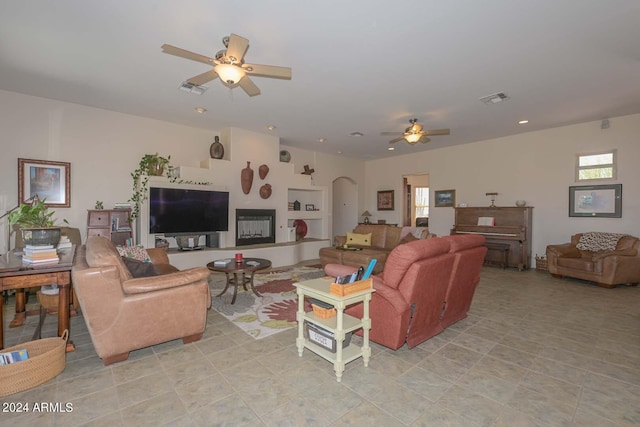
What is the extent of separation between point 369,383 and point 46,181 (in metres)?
5.50

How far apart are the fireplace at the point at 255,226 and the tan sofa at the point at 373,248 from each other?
4.63 ft

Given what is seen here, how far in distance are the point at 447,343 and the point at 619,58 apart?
3.63 metres

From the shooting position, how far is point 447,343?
9.19 feet

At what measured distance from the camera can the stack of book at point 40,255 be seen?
2469 mm

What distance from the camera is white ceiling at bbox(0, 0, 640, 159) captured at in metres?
2.44

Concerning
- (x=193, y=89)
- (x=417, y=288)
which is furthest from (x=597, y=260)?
(x=193, y=89)

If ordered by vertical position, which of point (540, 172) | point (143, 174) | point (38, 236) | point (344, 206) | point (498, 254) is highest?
point (540, 172)

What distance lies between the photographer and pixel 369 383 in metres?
2.14

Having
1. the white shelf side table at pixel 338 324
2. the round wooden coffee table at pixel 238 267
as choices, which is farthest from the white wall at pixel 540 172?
the white shelf side table at pixel 338 324

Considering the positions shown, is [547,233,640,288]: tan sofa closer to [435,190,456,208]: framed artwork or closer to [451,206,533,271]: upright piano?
[451,206,533,271]: upright piano

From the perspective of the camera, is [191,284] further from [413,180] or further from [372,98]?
[413,180]

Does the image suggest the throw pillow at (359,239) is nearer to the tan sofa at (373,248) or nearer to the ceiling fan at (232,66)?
the tan sofa at (373,248)

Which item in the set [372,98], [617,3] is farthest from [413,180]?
[617,3]

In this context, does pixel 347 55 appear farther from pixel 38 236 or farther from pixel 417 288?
pixel 38 236
